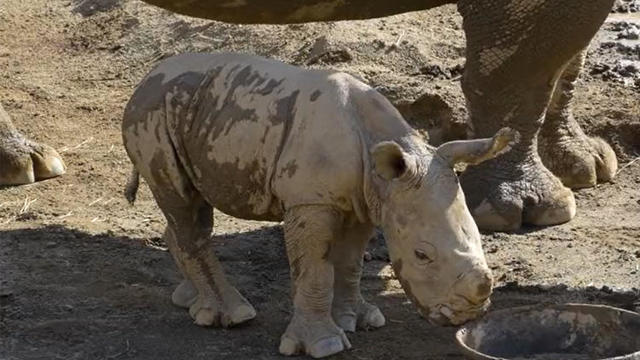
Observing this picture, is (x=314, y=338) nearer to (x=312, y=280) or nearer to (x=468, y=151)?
(x=312, y=280)

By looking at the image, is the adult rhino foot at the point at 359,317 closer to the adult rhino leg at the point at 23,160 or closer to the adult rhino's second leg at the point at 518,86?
the adult rhino's second leg at the point at 518,86

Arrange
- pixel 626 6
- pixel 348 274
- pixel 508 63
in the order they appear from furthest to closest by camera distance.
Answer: pixel 626 6
pixel 508 63
pixel 348 274

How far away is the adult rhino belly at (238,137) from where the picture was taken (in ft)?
18.9

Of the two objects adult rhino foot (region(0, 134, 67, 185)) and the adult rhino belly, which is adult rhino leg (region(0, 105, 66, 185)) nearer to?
adult rhino foot (region(0, 134, 67, 185))

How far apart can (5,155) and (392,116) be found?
3114 mm

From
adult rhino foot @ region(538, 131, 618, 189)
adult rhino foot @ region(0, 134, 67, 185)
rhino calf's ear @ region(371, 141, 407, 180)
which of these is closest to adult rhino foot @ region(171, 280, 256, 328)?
rhino calf's ear @ region(371, 141, 407, 180)

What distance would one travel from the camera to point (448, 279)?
5324mm

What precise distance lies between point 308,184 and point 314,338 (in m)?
0.55

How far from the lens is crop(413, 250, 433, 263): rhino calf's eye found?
5.38 meters

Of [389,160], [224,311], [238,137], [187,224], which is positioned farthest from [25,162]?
[389,160]

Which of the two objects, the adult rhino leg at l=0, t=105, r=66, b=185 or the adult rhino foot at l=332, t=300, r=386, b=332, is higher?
the adult rhino foot at l=332, t=300, r=386, b=332

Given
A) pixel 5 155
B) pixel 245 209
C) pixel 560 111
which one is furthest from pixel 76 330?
pixel 560 111

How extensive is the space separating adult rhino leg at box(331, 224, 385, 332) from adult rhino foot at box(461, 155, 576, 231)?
1.48m

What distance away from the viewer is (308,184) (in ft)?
18.3
